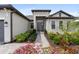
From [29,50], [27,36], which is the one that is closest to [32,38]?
[27,36]

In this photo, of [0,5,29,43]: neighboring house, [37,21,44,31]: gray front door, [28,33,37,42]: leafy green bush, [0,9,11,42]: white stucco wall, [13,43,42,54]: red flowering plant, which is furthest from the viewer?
[0,9,11,42]: white stucco wall

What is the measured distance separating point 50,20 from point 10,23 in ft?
7.66

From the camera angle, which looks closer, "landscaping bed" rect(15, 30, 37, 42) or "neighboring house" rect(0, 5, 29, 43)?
"landscaping bed" rect(15, 30, 37, 42)

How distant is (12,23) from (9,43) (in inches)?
46.0

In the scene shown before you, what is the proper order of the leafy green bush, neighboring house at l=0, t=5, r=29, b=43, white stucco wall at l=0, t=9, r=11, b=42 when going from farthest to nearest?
white stucco wall at l=0, t=9, r=11, b=42
neighboring house at l=0, t=5, r=29, b=43
the leafy green bush

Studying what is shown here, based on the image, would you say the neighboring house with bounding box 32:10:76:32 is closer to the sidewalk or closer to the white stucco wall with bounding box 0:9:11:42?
the sidewalk

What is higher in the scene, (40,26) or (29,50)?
(40,26)

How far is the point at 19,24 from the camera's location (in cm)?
1216

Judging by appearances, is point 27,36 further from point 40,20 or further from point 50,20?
point 50,20

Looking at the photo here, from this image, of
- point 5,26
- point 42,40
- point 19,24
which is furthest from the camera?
point 5,26

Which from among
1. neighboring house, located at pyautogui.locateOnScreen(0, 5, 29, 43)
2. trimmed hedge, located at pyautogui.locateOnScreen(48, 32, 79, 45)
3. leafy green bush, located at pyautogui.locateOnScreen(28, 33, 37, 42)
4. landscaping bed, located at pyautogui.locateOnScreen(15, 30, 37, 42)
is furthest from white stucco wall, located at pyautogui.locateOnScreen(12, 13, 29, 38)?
trimmed hedge, located at pyautogui.locateOnScreen(48, 32, 79, 45)

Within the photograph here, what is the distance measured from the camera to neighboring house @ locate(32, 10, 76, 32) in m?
11.6
